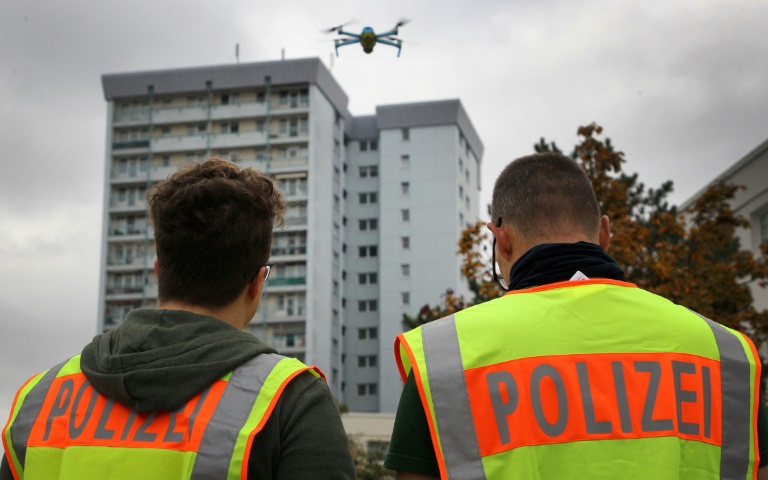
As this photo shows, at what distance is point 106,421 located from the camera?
113 inches

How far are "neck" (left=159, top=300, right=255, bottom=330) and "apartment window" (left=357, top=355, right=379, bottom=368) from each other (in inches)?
3380

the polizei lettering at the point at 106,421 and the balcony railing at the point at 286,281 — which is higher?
the balcony railing at the point at 286,281

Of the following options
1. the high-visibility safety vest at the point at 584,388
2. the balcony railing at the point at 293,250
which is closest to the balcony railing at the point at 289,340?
the balcony railing at the point at 293,250

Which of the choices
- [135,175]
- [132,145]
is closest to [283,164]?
[135,175]

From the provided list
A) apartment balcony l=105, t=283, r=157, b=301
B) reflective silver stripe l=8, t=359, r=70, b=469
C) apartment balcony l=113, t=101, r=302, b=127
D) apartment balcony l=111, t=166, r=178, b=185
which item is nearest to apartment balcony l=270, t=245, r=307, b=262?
apartment balcony l=113, t=101, r=302, b=127

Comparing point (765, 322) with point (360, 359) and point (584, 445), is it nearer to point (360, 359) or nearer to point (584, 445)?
point (584, 445)

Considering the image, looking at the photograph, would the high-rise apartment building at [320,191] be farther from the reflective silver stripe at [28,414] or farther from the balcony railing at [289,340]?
the reflective silver stripe at [28,414]

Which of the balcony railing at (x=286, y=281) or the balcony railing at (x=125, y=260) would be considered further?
the balcony railing at (x=125, y=260)

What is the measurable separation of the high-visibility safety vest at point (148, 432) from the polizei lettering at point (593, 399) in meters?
0.53

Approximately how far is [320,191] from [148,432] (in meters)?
82.8

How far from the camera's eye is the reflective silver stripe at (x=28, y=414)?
9.77 feet

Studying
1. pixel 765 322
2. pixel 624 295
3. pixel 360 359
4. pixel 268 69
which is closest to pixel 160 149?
pixel 268 69

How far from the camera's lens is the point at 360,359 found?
8912 centimetres

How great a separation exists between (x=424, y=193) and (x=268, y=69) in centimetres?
1675
